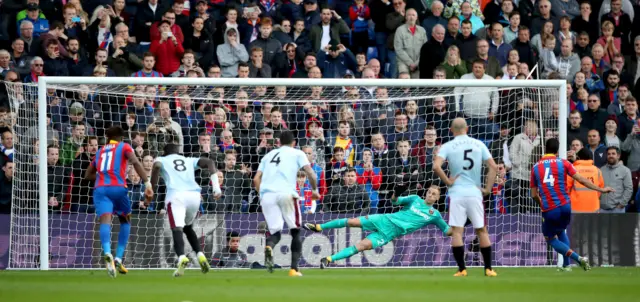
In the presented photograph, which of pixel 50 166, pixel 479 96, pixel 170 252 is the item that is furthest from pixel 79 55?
pixel 479 96

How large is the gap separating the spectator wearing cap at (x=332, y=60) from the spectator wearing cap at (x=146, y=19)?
3.05m

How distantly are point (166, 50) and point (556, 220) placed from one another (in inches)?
312

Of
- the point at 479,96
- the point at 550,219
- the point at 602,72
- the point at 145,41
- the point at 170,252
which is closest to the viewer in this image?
the point at 550,219

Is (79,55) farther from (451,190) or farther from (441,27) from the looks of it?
(451,190)

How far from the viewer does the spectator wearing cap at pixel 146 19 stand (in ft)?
71.4

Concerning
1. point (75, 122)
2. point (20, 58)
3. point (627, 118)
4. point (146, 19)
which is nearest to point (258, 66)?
point (146, 19)

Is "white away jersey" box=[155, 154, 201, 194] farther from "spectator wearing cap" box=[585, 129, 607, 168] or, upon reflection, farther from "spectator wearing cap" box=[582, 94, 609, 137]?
"spectator wearing cap" box=[582, 94, 609, 137]

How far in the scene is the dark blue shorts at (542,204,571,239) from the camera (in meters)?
16.9

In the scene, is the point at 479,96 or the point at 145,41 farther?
the point at 145,41

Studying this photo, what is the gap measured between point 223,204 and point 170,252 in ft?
4.08

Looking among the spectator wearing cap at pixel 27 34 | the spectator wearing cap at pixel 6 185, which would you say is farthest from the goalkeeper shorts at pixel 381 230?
the spectator wearing cap at pixel 27 34

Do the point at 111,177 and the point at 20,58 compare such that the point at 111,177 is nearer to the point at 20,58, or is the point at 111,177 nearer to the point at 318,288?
the point at 318,288

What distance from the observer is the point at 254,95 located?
20594 mm

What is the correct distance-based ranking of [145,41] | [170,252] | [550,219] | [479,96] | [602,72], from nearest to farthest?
[550,219] → [170,252] → [479,96] → [145,41] → [602,72]
